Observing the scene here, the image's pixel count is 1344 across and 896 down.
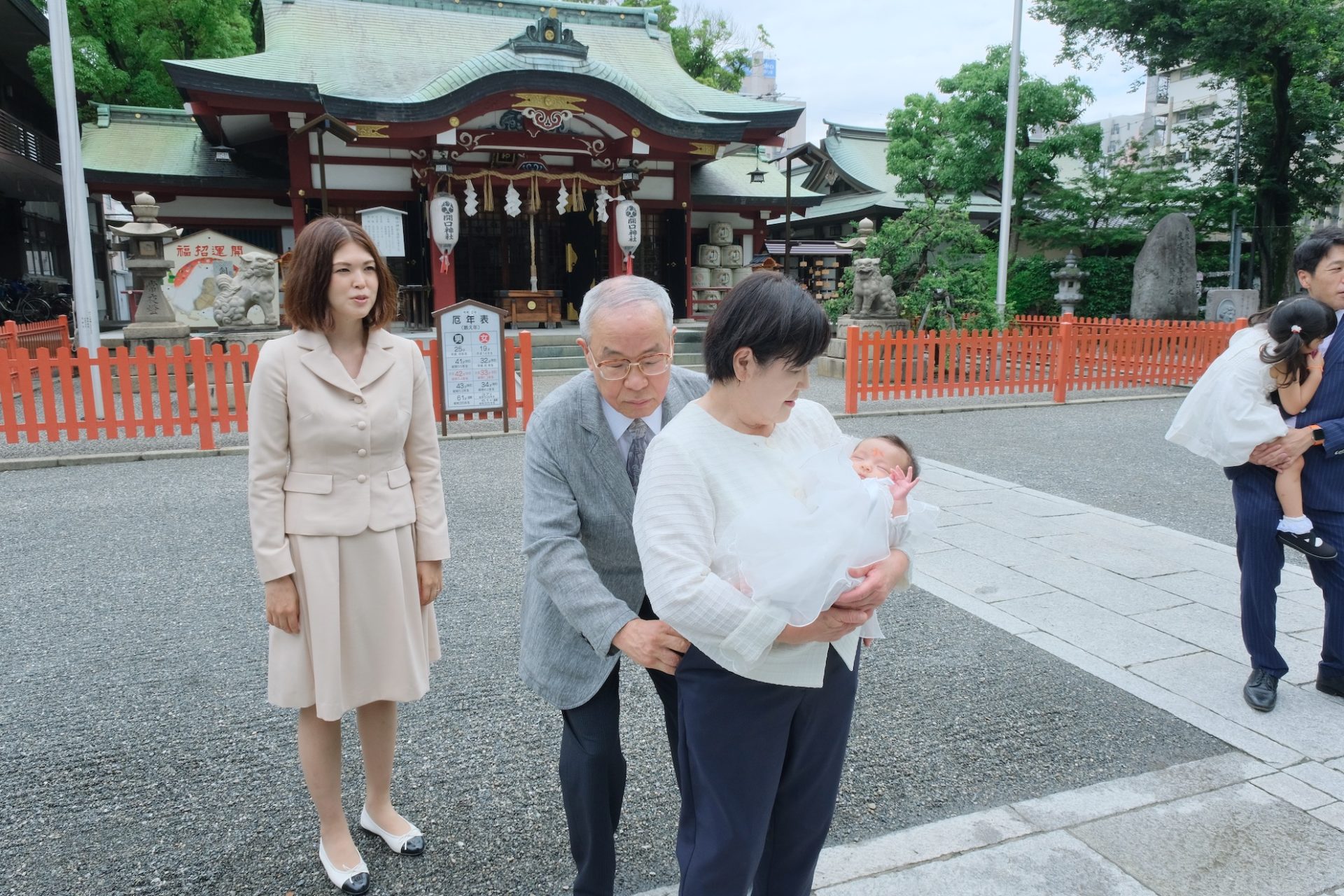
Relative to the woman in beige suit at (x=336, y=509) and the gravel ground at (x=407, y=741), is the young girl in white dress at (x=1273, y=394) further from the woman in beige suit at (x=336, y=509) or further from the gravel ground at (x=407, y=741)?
the woman in beige suit at (x=336, y=509)

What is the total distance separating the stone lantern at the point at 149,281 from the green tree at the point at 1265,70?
16537 millimetres

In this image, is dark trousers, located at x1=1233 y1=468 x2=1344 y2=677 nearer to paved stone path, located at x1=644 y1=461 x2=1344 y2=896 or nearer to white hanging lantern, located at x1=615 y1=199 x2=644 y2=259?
paved stone path, located at x1=644 y1=461 x2=1344 y2=896

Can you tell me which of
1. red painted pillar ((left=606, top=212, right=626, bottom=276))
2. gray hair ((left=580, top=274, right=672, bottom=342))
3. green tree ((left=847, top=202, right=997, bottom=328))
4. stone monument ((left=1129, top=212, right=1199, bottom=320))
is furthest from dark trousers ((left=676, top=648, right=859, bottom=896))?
stone monument ((left=1129, top=212, right=1199, bottom=320))

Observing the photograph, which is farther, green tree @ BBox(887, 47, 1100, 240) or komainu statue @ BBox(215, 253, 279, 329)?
green tree @ BBox(887, 47, 1100, 240)

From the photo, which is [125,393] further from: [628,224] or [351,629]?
[628,224]

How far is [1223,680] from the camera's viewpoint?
3.38 m

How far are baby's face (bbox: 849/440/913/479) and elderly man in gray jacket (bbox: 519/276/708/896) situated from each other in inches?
16.6

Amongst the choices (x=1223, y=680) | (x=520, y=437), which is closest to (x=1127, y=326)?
(x=520, y=437)

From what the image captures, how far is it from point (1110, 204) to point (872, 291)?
369 inches

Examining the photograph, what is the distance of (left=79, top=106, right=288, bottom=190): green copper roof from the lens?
619 inches

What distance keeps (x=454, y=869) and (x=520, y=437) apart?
682 cm

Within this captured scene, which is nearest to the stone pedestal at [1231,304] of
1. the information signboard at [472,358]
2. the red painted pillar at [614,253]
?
the red painted pillar at [614,253]

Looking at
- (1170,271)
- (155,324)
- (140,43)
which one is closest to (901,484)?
(155,324)

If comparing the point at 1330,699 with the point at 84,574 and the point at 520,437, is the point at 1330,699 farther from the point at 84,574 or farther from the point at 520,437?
the point at 520,437
